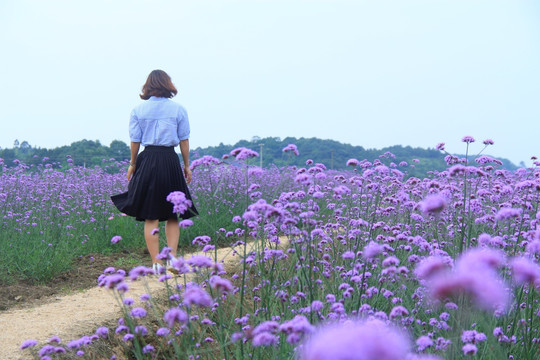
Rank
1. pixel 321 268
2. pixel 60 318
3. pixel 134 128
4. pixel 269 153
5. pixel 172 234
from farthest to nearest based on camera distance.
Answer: pixel 269 153 < pixel 134 128 < pixel 172 234 < pixel 321 268 < pixel 60 318

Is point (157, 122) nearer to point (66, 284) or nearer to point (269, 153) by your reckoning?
point (66, 284)

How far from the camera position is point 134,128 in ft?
18.2

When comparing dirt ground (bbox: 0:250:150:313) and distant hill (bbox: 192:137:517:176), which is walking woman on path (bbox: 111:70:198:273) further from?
distant hill (bbox: 192:137:517:176)

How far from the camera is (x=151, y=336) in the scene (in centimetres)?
417

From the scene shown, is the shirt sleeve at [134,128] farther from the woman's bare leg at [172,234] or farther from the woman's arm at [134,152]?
the woman's bare leg at [172,234]

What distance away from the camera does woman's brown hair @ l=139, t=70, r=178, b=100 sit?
550cm

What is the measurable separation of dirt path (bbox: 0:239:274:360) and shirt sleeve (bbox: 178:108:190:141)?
1.66 meters

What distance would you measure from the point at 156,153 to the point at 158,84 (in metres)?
0.75

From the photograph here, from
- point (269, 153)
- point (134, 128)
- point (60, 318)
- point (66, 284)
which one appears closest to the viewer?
point (60, 318)

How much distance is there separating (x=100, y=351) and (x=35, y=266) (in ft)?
7.98

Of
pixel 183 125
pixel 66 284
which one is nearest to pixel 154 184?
pixel 183 125

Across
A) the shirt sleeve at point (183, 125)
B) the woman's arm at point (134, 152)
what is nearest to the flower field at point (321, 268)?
the shirt sleeve at point (183, 125)

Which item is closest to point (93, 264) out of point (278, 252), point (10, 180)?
point (10, 180)

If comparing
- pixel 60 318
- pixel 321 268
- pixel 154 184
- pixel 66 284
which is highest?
pixel 154 184
